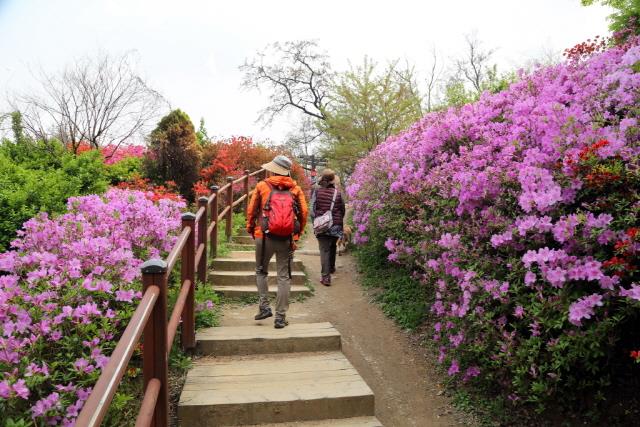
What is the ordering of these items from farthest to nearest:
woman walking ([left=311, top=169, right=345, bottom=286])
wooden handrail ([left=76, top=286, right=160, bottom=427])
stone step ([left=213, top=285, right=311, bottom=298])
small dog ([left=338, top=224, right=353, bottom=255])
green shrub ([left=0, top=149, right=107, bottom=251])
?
1. small dog ([left=338, top=224, right=353, bottom=255])
2. green shrub ([left=0, top=149, right=107, bottom=251])
3. woman walking ([left=311, top=169, right=345, bottom=286])
4. stone step ([left=213, top=285, right=311, bottom=298])
5. wooden handrail ([left=76, top=286, right=160, bottom=427])

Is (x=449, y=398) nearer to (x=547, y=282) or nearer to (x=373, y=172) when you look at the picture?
(x=547, y=282)

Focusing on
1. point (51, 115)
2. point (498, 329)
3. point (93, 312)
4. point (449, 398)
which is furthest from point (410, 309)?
point (51, 115)

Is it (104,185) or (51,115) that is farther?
(51,115)

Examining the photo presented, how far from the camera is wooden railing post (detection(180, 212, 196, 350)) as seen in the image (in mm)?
3971

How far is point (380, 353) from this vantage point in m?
5.13

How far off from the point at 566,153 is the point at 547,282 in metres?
0.98

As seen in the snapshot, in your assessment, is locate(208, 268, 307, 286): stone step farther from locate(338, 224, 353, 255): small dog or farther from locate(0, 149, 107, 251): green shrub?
locate(338, 224, 353, 255): small dog

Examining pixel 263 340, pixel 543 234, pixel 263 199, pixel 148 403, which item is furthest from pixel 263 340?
pixel 543 234

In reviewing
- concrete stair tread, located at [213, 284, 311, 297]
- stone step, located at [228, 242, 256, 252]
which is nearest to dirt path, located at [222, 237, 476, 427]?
concrete stair tread, located at [213, 284, 311, 297]

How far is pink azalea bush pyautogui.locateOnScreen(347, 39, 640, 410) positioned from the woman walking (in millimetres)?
1703

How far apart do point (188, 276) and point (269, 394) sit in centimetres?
119

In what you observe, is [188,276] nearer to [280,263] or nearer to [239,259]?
[280,263]

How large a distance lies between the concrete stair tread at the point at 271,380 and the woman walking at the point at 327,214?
9.10ft

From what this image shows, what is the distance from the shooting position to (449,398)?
167 inches
